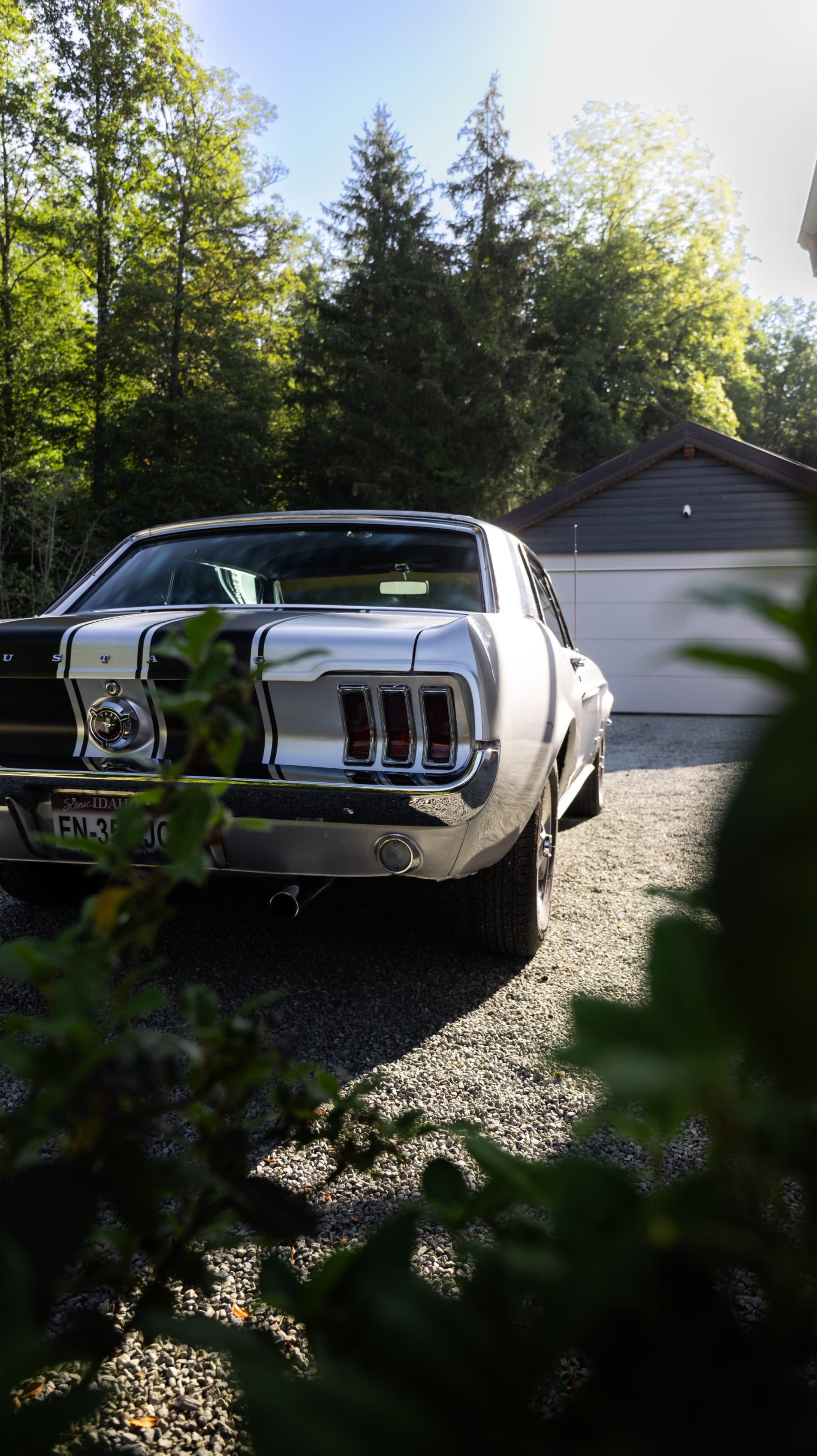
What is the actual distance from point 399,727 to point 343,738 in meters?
0.17

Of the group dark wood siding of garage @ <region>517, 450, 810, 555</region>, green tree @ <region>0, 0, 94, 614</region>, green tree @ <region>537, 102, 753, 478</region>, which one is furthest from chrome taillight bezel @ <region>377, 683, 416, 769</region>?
green tree @ <region>537, 102, 753, 478</region>

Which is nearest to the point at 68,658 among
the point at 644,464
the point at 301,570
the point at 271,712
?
the point at 271,712

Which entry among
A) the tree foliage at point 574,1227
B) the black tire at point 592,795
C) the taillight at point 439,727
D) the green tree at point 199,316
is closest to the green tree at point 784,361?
the green tree at point 199,316

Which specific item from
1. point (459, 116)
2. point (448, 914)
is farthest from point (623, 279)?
point (448, 914)

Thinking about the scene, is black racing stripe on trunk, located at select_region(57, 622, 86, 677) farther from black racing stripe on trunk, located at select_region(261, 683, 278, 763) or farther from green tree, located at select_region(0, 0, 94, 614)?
green tree, located at select_region(0, 0, 94, 614)

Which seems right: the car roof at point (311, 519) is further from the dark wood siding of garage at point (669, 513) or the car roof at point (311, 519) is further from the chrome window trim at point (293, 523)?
the dark wood siding of garage at point (669, 513)

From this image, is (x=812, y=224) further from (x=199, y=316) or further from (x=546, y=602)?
(x=199, y=316)

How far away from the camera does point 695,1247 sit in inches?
14.4

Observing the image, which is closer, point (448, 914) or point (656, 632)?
point (656, 632)

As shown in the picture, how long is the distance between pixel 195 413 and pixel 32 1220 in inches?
1002

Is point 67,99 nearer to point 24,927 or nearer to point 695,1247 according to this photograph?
point 24,927

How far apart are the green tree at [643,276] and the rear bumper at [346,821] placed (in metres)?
30.5

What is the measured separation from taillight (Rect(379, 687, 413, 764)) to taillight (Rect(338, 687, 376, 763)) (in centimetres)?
4

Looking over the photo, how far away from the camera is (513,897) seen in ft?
10.9
